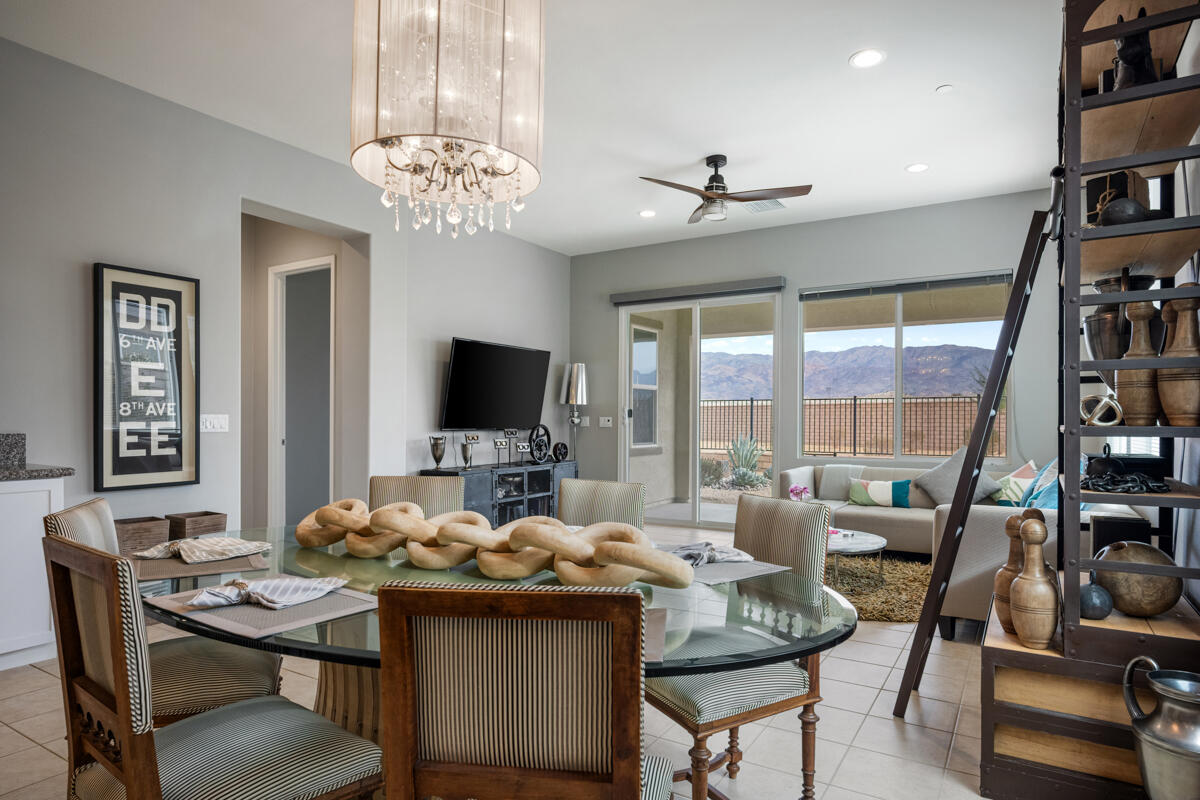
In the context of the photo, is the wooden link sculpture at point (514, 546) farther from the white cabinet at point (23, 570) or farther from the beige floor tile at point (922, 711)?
the white cabinet at point (23, 570)

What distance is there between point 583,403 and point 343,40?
14.5 ft

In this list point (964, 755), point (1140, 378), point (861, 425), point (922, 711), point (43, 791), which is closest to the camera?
point (1140, 378)

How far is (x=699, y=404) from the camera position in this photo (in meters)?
6.86

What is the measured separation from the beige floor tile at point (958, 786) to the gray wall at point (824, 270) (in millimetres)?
3858

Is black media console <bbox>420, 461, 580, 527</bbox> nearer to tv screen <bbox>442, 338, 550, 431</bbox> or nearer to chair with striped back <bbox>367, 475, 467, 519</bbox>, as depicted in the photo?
tv screen <bbox>442, 338, 550, 431</bbox>

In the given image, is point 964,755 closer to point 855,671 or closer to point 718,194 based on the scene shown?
point 855,671

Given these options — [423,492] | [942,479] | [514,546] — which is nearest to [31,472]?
[423,492]

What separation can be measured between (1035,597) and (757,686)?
34.4 inches

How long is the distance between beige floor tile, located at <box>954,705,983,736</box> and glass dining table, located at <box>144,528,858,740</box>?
1.22 meters

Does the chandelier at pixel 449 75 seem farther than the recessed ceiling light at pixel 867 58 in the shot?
No

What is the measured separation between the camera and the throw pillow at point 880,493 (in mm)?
5418

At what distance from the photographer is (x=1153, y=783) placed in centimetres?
161

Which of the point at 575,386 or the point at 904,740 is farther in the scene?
the point at 575,386

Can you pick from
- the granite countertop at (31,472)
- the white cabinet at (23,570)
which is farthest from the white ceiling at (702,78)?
the white cabinet at (23,570)
